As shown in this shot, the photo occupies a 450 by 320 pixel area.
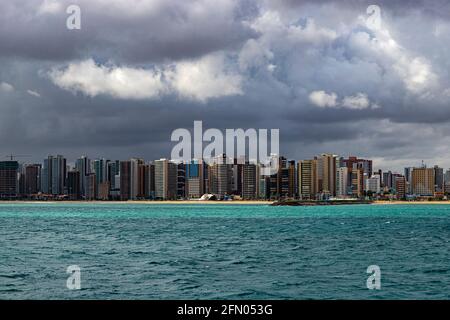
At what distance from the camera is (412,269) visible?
1734 inches

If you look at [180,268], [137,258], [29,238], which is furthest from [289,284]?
[29,238]

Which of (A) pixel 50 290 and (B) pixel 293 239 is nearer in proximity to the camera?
(A) pixel 50 290

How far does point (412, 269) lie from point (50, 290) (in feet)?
81.0

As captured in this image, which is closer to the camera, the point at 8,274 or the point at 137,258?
the point at 8,274

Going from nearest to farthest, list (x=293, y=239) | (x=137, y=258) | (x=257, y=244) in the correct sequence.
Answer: (x=137, y=258), (x=257, y=244), (x=293, y=239)
